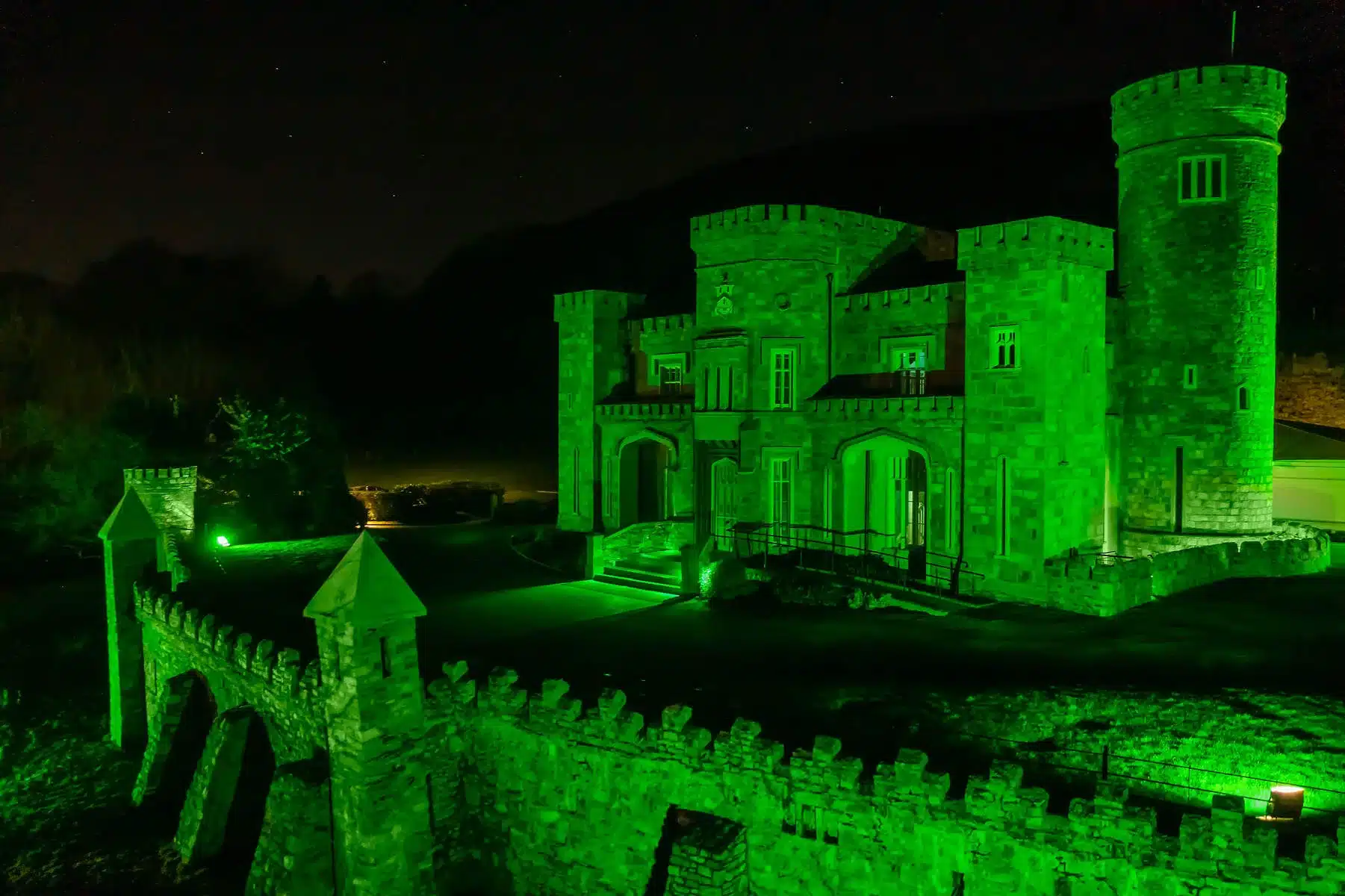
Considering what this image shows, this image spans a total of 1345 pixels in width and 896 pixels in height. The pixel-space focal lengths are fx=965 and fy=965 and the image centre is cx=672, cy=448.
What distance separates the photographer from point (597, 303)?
34.5 meters

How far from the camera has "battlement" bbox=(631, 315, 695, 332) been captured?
32.9 meters

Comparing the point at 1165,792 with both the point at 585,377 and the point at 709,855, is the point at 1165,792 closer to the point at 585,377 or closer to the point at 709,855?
the point at 709,855

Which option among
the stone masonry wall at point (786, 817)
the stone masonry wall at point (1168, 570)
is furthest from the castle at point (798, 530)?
the stone masonry wall at point (1168, 570)

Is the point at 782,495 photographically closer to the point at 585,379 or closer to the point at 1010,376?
the point at 1010,376

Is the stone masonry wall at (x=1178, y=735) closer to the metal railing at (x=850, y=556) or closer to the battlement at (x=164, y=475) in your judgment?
the metal railing at (x=850, y=556)

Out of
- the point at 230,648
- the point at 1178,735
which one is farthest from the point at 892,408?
the point at 230,648

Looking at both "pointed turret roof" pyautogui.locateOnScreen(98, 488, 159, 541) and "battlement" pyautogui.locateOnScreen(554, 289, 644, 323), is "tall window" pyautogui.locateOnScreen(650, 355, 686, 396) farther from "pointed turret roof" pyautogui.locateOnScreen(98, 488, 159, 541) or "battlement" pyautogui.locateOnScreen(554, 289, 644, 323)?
"pointed turret roof" pyautogui.locateOnScreen(98, 488, 159, 541)

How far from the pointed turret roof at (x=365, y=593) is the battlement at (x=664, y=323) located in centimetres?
2051

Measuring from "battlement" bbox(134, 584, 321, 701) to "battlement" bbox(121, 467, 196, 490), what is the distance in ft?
38.8

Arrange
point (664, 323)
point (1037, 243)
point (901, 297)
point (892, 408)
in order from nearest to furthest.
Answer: point (1037, 243) < point (892, 408) < point (901, 297) < point (664, 323)

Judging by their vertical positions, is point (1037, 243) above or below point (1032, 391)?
above

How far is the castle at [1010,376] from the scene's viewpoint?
23.3 m

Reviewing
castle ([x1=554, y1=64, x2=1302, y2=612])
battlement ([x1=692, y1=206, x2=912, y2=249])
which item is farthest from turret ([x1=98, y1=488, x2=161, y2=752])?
battlement ([x1=692, y1=206, x2=912, y2=249])

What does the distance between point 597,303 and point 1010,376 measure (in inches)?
628
